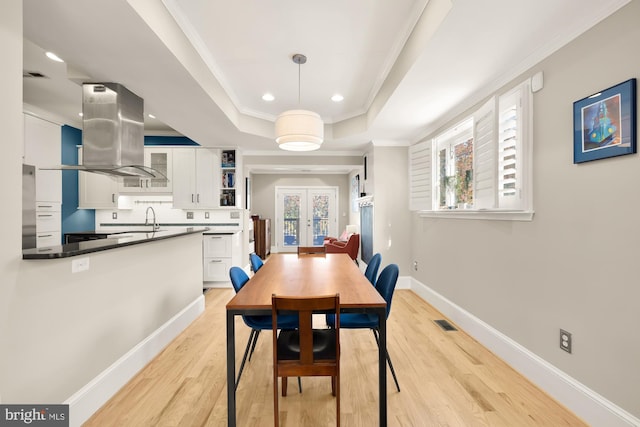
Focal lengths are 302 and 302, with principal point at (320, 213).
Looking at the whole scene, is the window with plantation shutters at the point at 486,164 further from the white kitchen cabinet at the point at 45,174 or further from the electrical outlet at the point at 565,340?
the white kitchen cabinet at the point at 45,174

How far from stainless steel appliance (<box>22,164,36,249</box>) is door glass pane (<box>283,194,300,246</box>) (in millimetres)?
6450

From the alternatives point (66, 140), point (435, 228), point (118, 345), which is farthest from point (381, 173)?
point (66, 140)

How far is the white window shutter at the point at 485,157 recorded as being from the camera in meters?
2.61

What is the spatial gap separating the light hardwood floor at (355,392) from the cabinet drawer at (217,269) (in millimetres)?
2097

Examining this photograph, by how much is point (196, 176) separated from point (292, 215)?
423 centimetres

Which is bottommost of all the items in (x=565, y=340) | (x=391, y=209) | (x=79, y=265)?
(x=565, y=340)

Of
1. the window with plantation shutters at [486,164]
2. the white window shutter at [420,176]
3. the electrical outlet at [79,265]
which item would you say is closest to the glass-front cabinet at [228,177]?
the white window shutter at [420,176]

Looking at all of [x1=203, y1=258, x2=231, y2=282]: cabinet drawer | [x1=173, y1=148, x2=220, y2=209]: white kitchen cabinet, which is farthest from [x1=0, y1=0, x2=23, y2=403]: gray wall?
[x1=173, y1=148, x2=220, y2=209]: white kitchen cabinet

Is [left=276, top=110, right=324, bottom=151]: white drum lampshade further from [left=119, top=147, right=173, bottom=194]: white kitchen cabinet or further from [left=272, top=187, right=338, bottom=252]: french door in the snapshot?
[left=272, top=187, right=338, bottom=252]: french door

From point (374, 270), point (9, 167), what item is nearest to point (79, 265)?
point (9, 167)

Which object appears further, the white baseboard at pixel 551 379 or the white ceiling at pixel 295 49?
the white ceiling at pixel 295 49

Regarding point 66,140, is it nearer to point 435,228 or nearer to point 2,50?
point 2,50

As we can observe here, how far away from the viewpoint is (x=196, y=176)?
5199 millimetres

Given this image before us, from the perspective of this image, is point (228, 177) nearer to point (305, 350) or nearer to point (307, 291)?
point (307, 291)
